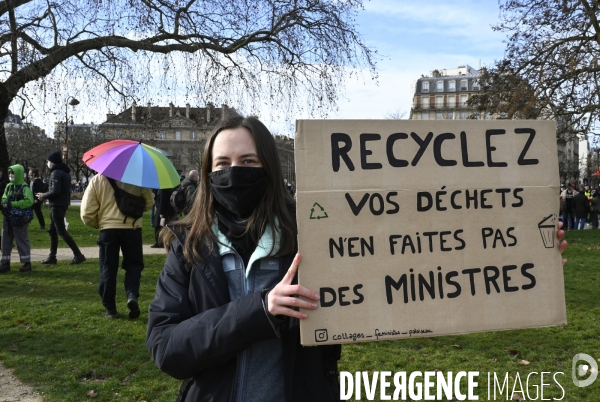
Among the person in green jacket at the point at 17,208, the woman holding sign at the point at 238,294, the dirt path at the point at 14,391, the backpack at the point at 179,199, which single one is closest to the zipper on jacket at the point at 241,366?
the woman holding sign at the point at 238,294

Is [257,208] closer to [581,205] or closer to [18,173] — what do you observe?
[18,173]

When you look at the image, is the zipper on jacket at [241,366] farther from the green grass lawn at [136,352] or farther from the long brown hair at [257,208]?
the green grass lawn at [136,352]

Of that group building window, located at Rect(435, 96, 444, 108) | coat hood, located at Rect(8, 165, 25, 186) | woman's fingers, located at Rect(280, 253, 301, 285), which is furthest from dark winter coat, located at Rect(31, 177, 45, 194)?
building window, located at Rect(435, 96, 444, 108)

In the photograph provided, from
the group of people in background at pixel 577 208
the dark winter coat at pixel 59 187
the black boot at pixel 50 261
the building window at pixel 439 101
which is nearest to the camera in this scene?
the dark winter coat at pixel 59 187

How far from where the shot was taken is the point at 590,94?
15992 millimetres

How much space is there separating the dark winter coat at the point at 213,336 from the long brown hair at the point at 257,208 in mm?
50

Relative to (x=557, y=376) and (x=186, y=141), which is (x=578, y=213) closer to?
(x=557, y=376)

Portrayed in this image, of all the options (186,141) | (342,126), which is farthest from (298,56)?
(186,141)

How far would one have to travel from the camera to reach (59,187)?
9.78m

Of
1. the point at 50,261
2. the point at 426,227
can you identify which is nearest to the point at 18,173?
the point at 50,261

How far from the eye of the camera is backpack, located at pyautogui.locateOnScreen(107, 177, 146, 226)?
6.27 metres

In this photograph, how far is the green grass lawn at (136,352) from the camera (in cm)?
448

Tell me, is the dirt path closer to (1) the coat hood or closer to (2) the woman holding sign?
(2) the woman holding sign

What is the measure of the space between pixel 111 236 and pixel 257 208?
4.66 m
